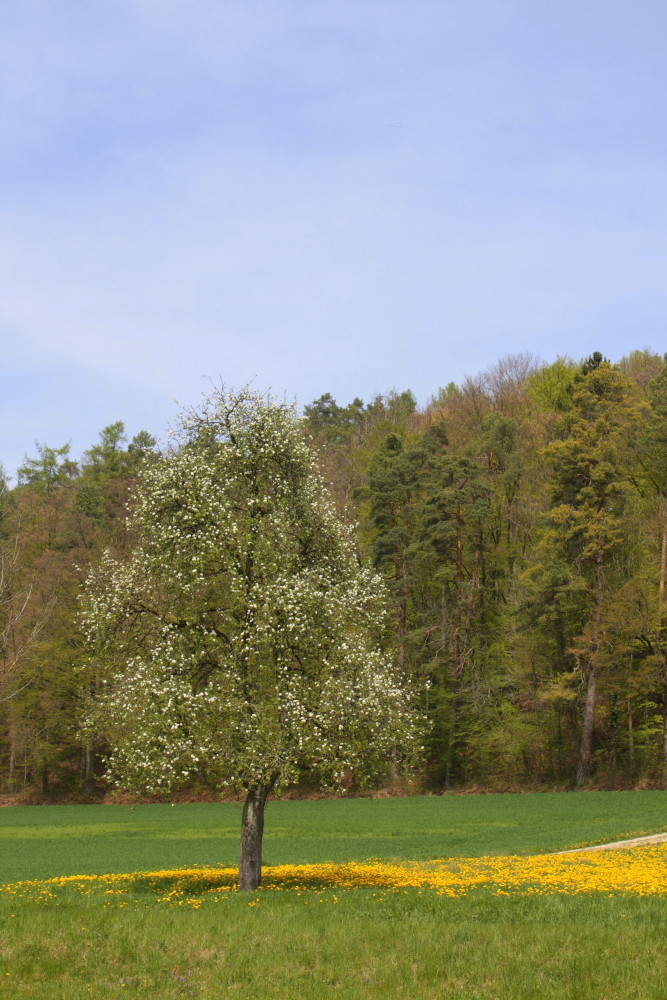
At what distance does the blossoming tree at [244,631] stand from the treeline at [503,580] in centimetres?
2466

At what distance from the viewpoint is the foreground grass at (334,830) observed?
3234 cm

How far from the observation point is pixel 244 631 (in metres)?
19.1

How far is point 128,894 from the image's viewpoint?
19.0 metres

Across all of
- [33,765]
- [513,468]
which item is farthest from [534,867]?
[33,765]

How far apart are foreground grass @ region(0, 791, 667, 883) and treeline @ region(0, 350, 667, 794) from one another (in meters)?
7.06

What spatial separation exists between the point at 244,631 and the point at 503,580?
174 feet

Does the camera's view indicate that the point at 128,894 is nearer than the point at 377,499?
Yes

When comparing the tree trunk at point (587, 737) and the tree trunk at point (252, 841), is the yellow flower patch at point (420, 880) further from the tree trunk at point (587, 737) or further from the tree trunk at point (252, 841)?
the tree trunk at point (587, 737)

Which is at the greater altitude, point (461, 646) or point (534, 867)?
point (461, 646)

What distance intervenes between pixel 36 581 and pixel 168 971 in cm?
5829

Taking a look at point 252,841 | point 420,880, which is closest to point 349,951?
point 252,841

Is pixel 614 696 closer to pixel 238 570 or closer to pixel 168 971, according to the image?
pixel 238 570

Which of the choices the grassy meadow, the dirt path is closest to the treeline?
the dirt path

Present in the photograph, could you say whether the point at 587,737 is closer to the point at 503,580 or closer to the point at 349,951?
the point at 503,580
